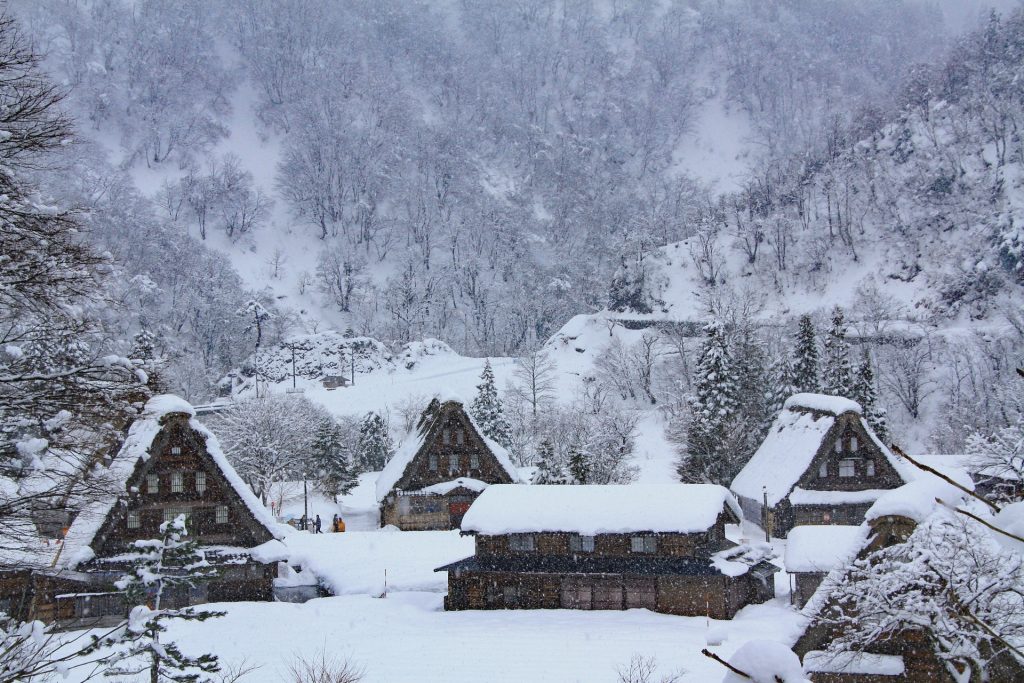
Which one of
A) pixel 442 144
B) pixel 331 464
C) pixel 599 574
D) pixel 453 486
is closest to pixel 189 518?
pixel 599 574

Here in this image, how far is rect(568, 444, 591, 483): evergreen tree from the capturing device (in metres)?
43.8

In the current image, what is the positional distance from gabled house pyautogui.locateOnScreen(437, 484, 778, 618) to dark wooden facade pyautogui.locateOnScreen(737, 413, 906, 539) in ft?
34.5

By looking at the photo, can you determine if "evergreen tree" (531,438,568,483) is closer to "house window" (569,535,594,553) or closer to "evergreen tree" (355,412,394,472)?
"house window" (569,535,594,553)

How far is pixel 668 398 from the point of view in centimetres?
7431

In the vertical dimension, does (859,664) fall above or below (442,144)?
below

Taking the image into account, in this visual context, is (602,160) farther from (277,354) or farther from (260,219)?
(277,354)

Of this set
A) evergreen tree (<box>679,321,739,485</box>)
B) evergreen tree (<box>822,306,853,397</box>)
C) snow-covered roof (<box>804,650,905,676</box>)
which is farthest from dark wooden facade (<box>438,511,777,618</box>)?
evergreen tree (<box>822,306,853,397</box>)

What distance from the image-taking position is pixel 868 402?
174ft

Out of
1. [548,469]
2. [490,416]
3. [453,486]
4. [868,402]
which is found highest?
[490,416]

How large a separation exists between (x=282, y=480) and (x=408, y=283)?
72303 mm

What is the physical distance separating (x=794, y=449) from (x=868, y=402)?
11938 mm

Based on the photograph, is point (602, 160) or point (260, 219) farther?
point (602, 160)

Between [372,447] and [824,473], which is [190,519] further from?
[824,473]

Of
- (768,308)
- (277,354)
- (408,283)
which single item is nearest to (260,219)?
(408,283)
